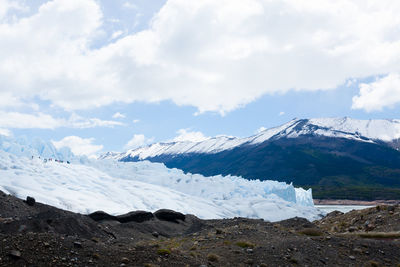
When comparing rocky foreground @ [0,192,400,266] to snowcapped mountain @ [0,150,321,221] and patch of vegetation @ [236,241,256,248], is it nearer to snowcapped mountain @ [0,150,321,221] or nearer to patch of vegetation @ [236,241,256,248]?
patch of vegetation @ [236,241,256,248]

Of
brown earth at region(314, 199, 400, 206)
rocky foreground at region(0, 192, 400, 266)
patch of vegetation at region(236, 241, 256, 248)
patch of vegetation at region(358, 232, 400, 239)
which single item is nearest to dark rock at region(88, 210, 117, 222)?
rocky foreground at region(0, 192, 400, 266)

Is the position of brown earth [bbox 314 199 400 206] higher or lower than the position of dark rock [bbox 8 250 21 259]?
lower

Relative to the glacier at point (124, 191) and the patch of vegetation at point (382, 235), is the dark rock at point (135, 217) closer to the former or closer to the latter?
the glacier at point (124, 191)

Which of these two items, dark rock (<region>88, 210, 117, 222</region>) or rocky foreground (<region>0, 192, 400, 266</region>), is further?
dark rock (<region>88, 210, 117, 222</region>)

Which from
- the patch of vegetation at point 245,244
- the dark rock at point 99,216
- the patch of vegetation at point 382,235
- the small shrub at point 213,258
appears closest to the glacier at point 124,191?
the dark rock at point 99,216

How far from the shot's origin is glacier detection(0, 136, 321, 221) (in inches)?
1689

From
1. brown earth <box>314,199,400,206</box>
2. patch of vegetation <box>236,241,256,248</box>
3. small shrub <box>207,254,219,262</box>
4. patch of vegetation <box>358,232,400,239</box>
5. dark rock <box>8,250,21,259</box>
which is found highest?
patch of vegetation <box>358,232,400,239</box>

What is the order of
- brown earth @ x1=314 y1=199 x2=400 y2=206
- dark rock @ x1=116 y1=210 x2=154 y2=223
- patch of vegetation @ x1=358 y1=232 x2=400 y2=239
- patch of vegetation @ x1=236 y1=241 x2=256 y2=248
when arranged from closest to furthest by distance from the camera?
patch of vegetation @ x1=236 y1=241 x2=256 y2=248 < patch of vegetation @ x1=358 y1=232 x2=400 y2=239 < dark rock @ x1=116 y1=210 x2=154 y2=223 < brown earth @ x1=314 y1=199 x2=400 y2=206

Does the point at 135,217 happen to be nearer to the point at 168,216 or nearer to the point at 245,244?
the point at 168,216

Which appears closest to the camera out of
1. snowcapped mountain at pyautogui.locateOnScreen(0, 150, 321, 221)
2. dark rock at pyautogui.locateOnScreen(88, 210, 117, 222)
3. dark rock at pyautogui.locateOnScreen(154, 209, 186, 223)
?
dark rock at pyautogui.locateOnScreen(88, 210, 117, 222)

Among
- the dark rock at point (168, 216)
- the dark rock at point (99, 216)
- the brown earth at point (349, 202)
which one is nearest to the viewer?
the dark rock at point (99, 216)

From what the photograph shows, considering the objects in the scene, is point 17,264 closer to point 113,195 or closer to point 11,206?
point 11,206

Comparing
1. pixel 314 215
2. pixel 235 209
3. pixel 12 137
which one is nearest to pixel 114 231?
pixel 235 209

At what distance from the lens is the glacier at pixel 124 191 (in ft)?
141
